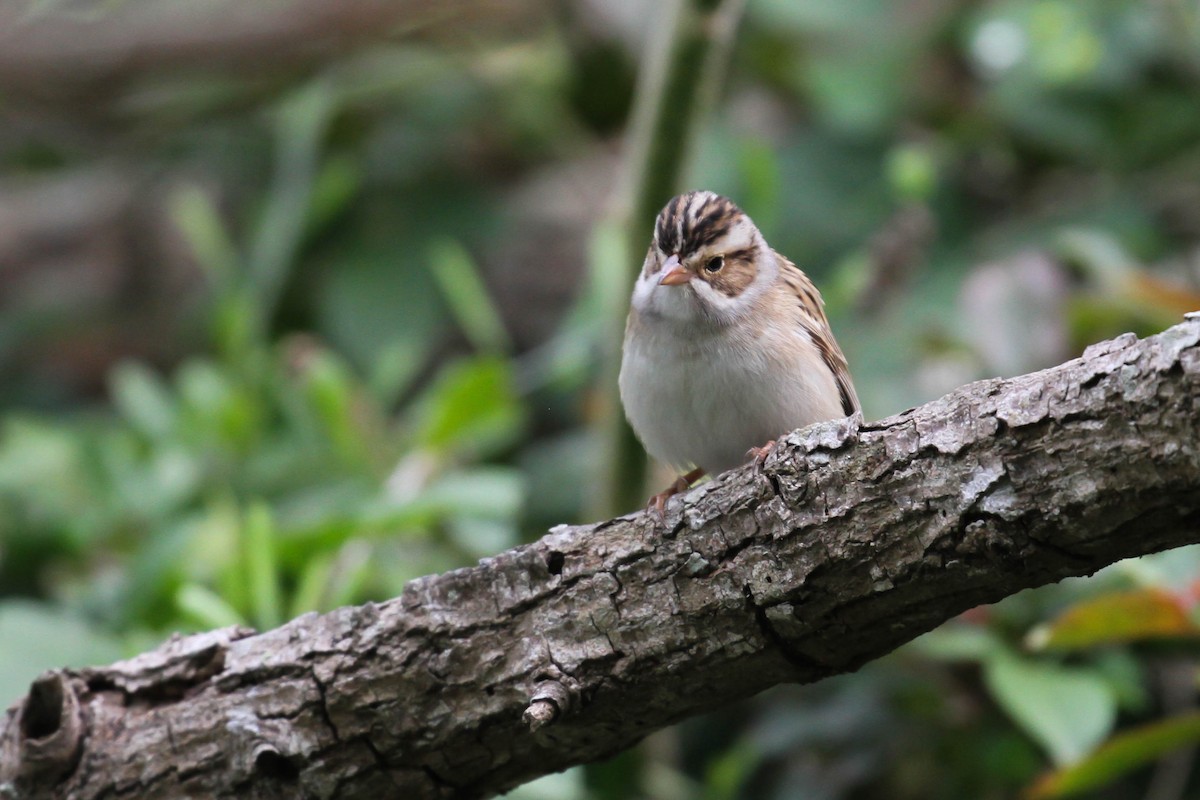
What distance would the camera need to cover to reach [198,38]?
6844mm

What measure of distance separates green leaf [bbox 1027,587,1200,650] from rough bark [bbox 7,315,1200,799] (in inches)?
56.1

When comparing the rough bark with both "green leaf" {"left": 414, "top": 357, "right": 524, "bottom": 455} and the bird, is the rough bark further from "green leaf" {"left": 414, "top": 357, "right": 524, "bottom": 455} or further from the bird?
"green leaf" {"left": 414, "top": 357, "right": 524, "bottom": 455}

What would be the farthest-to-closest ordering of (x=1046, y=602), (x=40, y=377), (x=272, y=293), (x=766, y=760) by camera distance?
(x=40, y=377), (x=272, y=293), (x=766, y=760), (x=1046, y=602)

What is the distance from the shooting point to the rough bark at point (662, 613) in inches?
79.9

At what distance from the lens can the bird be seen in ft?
11.0

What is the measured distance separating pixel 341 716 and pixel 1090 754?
225 centimetres

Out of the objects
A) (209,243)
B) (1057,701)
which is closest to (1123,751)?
(1057,701)

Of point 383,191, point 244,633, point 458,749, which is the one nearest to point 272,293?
point 383,191

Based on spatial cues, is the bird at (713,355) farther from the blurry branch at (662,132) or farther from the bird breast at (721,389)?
the blurry branch at (662,132)

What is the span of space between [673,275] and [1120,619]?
5.05 ft

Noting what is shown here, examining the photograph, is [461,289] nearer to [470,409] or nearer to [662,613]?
[470,409]

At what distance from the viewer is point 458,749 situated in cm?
264

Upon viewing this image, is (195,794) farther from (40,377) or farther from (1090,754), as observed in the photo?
(40,377)

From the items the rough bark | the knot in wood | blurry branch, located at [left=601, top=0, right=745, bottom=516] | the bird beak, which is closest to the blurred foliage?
blurry branch, located at [left=601, top=0, right=745, bottom=516]
